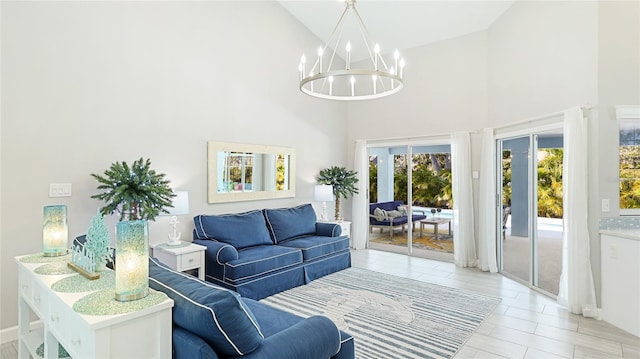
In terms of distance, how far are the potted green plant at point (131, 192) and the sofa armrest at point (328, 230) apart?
265 cm

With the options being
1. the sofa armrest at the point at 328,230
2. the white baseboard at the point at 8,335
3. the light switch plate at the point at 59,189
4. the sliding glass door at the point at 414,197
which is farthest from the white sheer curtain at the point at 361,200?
the white baseboard at the point at 8,335

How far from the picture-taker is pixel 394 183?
6.66m

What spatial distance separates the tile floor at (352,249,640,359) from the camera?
286cm

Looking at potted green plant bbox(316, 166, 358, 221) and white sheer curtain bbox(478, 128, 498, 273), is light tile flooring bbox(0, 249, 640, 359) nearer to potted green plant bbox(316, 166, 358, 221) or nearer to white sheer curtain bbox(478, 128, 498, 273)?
white sheer curtain bbox(478, 128, 498, 273)

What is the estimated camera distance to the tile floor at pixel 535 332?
2.86 m

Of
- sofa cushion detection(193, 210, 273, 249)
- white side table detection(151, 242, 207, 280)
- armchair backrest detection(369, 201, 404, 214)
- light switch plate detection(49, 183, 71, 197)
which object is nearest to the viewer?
light switch plate detection(49, 183, 71, 197)

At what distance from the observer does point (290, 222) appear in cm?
528

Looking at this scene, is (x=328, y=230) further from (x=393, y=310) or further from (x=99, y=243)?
(x=99, y=243)

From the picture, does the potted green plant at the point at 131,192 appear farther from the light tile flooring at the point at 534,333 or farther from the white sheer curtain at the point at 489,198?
the white sheer curtain at the point at 489,198

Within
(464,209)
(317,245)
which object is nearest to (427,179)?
(464,209)

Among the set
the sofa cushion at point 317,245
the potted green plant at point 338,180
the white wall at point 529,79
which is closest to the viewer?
the white wall at point 529,79

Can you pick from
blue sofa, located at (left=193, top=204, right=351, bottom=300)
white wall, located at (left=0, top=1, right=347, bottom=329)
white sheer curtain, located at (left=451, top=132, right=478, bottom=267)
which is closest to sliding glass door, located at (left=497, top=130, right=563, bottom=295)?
white sheer curtain, located at (left=451, top=132, right=478, bottom=267)

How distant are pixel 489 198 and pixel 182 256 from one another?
14.5 ft

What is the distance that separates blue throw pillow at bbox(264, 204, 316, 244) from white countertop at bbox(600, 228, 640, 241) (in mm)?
3738
